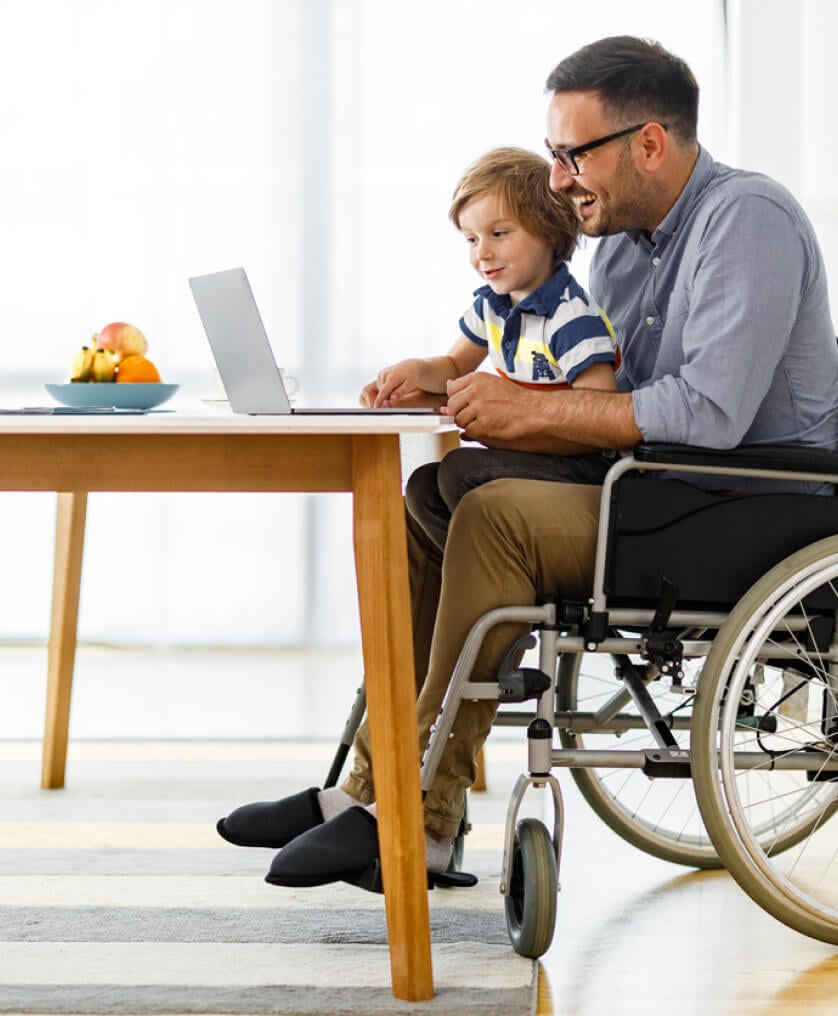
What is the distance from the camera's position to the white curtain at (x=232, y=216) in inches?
167

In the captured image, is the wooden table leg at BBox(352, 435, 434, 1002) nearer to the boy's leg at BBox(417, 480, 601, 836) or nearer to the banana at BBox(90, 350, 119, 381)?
the boy's leg at BBox(417, 480, 601, 836)

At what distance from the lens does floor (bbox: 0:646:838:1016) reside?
149 centimetres

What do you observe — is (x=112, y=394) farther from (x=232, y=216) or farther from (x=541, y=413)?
(x=232, y=216)

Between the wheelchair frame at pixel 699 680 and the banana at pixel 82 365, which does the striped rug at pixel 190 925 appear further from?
the banana at pixel 82 365

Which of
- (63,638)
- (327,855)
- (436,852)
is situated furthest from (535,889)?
(63,638)

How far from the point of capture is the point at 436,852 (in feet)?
5.20

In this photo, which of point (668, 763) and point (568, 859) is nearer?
→ point (668, 763)

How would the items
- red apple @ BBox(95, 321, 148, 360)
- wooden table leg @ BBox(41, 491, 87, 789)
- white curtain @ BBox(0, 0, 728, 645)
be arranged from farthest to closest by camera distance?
white curtain @ BBox(0, 0, 728, 645) < wooden table leg @ BBox(41, 491, 87, 789) < red apple @ BBox(95, 321, 148, 360)

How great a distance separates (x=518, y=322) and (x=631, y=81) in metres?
0.36

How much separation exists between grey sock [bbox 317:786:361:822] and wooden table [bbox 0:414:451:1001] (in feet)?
0.95

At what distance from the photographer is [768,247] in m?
1.61

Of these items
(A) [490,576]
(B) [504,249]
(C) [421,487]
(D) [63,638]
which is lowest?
(D) [63,638]

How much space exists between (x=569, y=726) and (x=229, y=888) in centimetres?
52

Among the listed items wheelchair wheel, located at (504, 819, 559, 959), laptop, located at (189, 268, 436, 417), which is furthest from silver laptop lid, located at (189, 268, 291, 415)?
wheelchair wheel, located at (504, 819, 559, 959)
